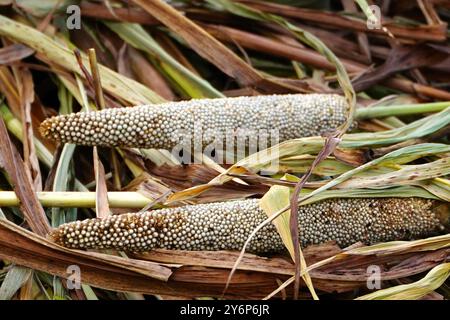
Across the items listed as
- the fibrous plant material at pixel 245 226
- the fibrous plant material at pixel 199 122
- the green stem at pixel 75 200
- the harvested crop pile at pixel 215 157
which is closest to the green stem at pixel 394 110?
the harvested crop pile at pixel 215 157

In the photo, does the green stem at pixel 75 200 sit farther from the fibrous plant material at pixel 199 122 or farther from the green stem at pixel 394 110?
the green stem at pixel 394 110

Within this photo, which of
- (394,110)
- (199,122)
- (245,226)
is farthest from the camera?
(394,110)

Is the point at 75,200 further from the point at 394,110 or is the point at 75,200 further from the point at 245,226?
the point at 394,110

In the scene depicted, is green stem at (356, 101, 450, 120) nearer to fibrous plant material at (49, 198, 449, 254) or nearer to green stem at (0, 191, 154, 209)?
fibrous plant material at (49, 198, 449, 254)

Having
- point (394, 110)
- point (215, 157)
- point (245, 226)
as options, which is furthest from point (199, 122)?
point (394, 110)

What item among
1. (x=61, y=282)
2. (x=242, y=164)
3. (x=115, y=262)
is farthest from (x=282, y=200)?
(x=61, y=282)

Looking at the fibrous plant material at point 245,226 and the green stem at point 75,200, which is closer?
the fibrous plant material at point 245,226
